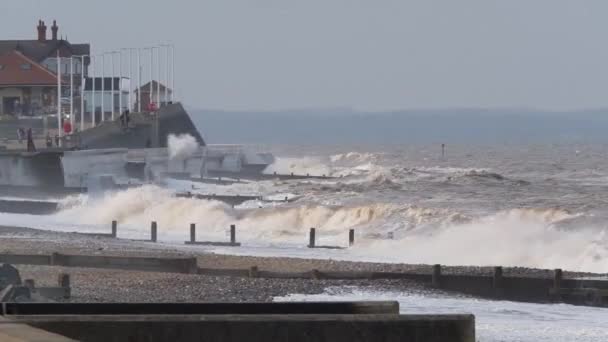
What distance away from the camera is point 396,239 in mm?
47094

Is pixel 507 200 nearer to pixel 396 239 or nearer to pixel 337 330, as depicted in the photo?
pixel 396 239

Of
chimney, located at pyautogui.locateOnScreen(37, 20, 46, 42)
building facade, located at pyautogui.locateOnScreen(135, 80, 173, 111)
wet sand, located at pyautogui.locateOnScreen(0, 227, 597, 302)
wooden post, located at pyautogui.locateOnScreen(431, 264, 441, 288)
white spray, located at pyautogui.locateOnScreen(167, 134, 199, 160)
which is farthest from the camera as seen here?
chimney, located at pyautogui.locateOnScreen(37, 20, 46, 42)

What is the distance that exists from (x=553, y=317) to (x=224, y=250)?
1672 cm

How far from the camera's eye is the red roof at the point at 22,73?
4281 inches

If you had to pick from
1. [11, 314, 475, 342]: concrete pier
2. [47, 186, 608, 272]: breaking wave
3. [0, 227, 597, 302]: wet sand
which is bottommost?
[47, 186, 608, 272]: breaking wave

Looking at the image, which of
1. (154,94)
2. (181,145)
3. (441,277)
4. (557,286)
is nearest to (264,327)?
(557,286)

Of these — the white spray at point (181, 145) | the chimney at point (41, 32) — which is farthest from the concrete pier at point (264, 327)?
the chimney at point (41, 32)

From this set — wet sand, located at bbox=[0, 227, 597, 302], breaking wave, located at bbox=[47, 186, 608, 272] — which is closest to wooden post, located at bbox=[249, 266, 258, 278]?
wet sand, located at bbox=[0, 227, 597, 302]

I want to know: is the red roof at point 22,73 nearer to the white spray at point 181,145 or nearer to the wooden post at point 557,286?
the white spray at point 181,145

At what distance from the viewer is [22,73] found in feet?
360

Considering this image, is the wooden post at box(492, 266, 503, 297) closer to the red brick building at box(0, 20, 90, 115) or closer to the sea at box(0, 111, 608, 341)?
the sea at box(0, 111, 608, 341)

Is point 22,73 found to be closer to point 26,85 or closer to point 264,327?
point 26,85

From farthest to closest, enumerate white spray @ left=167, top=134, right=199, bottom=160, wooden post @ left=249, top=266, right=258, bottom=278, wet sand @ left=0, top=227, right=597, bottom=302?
1. white spray @ left=167, top=134, right=199, bottom=160
2. wooden post @ left=249, top=266, right=258, bottom=278
3. wet sand @ left=0, top=227, right=597, bottom=302

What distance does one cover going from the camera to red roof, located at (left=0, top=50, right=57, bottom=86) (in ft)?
357
